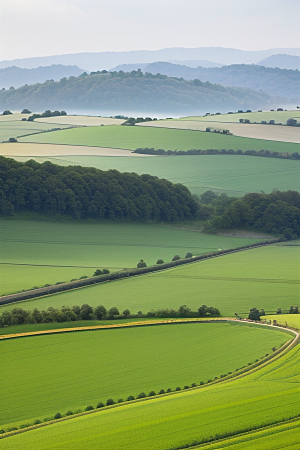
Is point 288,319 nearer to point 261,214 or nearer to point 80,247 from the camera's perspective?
point 80,247

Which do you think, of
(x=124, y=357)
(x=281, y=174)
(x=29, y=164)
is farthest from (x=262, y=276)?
(x=281, y=174)

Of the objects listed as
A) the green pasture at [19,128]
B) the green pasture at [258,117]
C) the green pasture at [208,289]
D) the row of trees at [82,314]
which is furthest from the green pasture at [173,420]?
the green pasture at [258,117]

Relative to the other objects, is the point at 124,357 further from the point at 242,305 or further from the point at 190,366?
the point at 242,305

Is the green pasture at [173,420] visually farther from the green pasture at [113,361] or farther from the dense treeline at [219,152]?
the dense treeline at [219,152]

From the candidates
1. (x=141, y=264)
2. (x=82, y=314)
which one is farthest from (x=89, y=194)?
(x=82, y=314)

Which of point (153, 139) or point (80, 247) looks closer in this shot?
point (80, 247)

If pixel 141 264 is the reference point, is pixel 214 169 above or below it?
above
